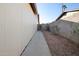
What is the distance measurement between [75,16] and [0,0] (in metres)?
3.04

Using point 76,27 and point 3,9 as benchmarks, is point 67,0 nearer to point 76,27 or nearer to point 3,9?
point 3,9

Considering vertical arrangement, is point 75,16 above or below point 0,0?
below

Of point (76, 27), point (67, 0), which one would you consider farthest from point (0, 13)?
point (76, 27)

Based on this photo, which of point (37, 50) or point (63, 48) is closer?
point (37, 50)

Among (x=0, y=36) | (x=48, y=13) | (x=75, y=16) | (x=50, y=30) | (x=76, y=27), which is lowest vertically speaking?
(x=50, y=30)

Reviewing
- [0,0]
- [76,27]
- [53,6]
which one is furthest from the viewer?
[76,27]

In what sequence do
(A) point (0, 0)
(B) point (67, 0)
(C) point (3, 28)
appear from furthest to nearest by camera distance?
(B) point (67, 0) → (A) point (0, 0) → (C) point (3, 28)

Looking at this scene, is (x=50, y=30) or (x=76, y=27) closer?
(x=76, y=27)

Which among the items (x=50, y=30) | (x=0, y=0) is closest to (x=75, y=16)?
(x=0, y=0)

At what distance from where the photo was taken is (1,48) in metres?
1.55

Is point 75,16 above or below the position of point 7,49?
below

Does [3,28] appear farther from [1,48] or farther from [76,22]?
[76,22]

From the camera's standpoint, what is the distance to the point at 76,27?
4.29 m

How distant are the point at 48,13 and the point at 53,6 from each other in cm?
25
